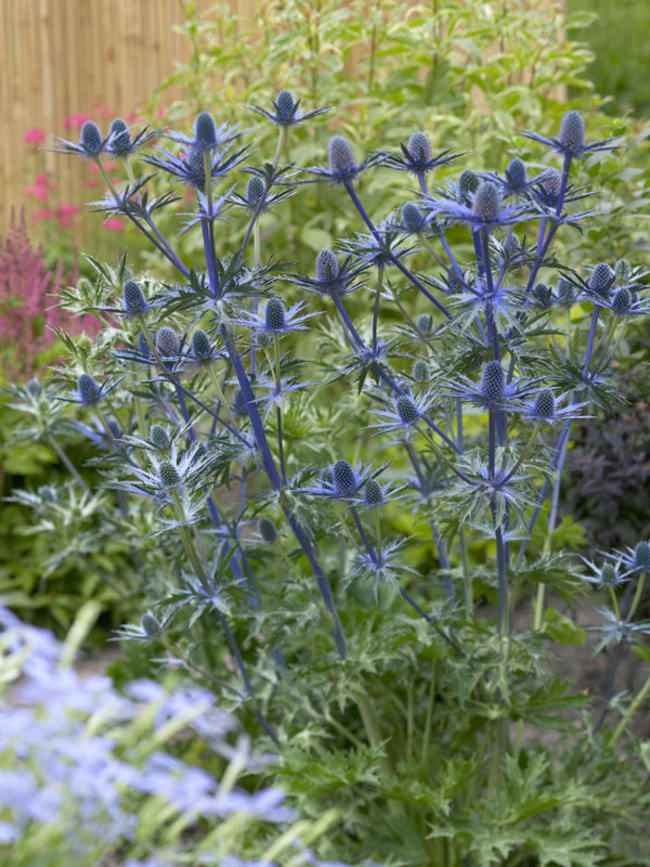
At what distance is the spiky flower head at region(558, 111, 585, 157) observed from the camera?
5.13 feet

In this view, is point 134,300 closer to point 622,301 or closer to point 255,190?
point 255,190

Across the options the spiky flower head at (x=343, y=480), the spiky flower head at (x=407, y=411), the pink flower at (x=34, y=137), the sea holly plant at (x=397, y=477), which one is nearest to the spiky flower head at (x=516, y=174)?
the sea holly plant at (x=397, y=477)

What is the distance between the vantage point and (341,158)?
5.41 feet

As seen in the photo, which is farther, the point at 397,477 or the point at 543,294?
the point at 397,477

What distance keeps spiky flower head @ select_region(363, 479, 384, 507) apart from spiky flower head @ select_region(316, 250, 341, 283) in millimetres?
388

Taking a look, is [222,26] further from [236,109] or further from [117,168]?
[117,168]

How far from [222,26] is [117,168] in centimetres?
229

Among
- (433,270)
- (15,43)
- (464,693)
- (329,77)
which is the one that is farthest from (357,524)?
(15,43)

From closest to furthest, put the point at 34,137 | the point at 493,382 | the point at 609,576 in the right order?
the point at 493,382
the point at 609,576
the point at 34,137

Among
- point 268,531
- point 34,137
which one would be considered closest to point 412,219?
point 268,531

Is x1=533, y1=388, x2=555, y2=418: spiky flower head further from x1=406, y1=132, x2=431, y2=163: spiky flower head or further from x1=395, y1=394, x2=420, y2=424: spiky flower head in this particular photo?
x1=406, y1=132, x2=431, y2=163: spiky flower head

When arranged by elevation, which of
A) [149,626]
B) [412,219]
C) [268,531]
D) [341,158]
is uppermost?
[341,158]

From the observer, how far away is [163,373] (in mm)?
1788

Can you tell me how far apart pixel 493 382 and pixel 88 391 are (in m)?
0.90
